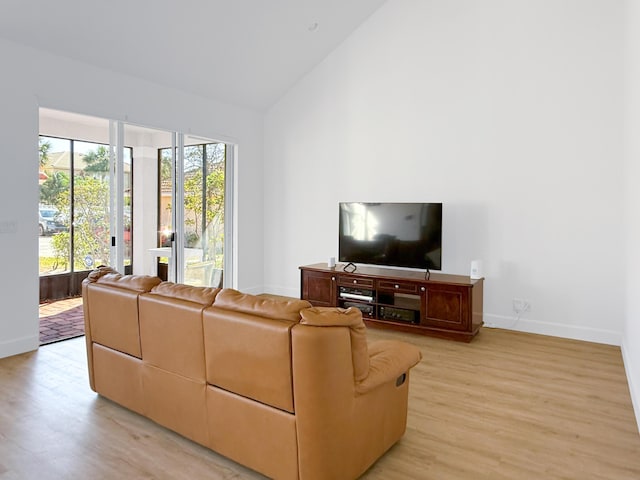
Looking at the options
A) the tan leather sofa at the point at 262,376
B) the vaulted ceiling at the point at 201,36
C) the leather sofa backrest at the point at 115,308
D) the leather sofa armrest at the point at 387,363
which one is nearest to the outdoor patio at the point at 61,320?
the leather sofa backrest at the point at 115,308

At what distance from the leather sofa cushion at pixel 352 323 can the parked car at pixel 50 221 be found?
16.7ft

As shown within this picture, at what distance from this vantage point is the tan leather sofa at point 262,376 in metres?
2.01

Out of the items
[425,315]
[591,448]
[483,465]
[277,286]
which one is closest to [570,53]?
[425,315]

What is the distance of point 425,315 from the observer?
16.0ft

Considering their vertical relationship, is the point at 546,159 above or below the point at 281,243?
above

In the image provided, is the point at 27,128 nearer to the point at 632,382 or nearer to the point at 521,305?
the point at 521,305

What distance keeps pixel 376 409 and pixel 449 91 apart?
14.1 ft

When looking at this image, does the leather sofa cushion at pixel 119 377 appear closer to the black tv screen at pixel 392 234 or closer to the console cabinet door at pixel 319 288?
the console cabinet door at pixel 319 288

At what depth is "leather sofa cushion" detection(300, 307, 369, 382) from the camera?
6.60 ft

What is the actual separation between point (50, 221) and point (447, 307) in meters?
5.07

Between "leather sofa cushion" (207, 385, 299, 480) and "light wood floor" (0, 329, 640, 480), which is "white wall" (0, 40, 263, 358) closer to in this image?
"light wood floor" (0, 329, 640, 480)

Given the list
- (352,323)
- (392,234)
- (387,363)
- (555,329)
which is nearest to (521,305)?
(555,329)

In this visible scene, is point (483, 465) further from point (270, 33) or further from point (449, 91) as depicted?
point (270, 33)

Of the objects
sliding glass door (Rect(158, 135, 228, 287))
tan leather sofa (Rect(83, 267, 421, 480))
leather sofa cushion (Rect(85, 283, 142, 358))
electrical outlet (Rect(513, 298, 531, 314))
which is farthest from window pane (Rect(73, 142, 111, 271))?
electrical outlet (Rect(513, 298, 531, 314))
